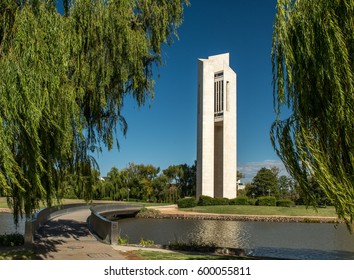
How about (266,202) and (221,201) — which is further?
(221,201)

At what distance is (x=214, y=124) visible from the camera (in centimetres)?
4300

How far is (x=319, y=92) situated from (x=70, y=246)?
24.0ft

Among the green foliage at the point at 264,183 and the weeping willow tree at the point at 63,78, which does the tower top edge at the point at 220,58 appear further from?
the weeping willow tree at the point at 63,78

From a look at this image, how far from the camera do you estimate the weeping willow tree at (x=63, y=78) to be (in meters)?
5.86

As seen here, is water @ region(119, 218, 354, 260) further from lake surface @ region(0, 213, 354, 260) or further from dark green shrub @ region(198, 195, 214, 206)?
dark green shrub @ region(198, 195, 214, 206)

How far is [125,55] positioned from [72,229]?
285 inches

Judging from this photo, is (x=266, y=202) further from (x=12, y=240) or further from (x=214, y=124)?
(x=12, y=240)

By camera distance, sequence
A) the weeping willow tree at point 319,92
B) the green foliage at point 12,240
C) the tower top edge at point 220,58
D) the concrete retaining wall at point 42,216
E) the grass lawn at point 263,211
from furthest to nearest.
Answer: the tower top edge at point 220,58 → the grass lawn at point 263,211 → the green foliage at point 12,240 → the concrete retaining wall at point 42,216 → the weeping willow tree at point 319,92

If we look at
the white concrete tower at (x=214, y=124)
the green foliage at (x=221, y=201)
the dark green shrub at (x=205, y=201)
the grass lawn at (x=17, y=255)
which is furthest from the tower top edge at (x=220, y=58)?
the grass lawn at (x=17, y=255)

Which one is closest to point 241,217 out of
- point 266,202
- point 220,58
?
point 266,202

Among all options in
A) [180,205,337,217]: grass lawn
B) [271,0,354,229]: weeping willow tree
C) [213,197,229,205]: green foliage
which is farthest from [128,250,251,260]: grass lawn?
[213,197,229,205]: green foliage

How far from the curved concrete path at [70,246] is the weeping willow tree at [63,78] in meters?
1.35
